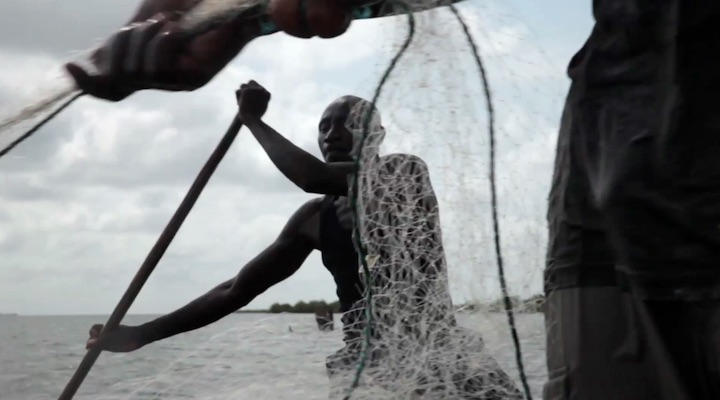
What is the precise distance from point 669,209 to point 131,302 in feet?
7.05

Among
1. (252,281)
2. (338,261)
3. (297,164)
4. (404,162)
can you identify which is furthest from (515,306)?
(252,281)

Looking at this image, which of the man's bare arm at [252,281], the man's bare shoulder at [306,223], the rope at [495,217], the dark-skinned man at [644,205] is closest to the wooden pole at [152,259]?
the man's bare arm at [252,281]

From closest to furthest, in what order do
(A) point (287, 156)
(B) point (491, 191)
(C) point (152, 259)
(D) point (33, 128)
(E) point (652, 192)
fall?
(E) point (652, 192)
(B) point (491, 191)
(D) point (33, 128)
(A) point (287, 156)
(C) point (152, 259)

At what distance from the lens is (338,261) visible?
117 inches

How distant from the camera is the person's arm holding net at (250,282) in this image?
330 cm

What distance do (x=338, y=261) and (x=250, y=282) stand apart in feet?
1.61

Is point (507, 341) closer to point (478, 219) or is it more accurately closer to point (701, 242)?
point (478, 219)

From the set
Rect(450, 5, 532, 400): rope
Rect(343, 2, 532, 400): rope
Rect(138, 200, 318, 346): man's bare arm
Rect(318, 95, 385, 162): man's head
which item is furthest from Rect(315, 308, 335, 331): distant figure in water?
Rect(450, 5, 532, 400): rope

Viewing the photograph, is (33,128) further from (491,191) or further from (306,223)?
(306,223)

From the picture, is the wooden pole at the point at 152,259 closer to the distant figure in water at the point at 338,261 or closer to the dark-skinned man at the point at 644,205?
the distant figure in water at the point at 338,261

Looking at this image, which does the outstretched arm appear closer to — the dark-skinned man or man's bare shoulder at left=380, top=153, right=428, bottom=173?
man's bare shoulder at left=380, top=153, right=428, bottom=173

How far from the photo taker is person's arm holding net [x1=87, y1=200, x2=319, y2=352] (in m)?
3.30

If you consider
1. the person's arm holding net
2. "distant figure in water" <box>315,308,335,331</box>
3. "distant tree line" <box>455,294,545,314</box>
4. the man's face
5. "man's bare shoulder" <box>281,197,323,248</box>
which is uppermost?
the man's face

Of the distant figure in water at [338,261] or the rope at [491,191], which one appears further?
the distant figure in water at [338,261]
